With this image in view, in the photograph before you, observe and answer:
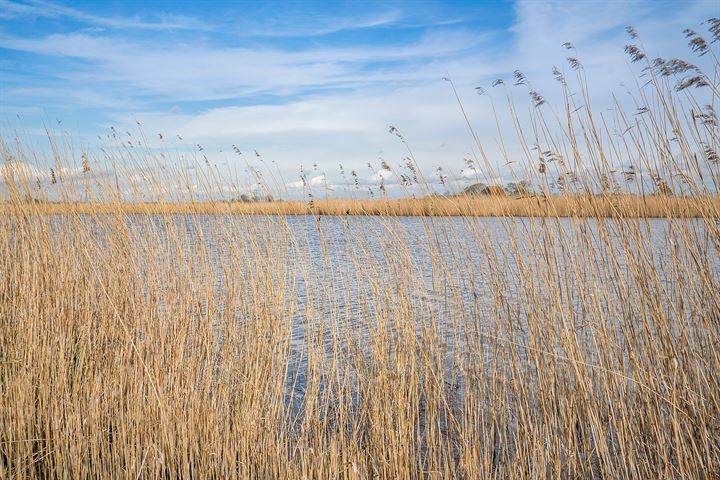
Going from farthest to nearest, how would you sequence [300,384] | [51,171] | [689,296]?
[300,384] < [51,171] < [689,296]

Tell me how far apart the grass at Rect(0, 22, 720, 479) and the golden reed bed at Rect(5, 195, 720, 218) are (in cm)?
1

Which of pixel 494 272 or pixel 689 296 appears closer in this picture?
pixel 689 296

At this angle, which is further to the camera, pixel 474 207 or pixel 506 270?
pixel 506 270

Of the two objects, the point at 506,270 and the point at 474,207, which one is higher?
the point at 474,207

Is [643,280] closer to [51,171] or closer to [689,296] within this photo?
[689,296]

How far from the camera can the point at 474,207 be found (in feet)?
8.83

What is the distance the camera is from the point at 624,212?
231 cm

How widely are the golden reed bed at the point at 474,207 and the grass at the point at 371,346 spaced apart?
14 millimetres

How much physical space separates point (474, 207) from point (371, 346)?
100 centimetres

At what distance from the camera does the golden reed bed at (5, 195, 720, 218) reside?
2.26 meters

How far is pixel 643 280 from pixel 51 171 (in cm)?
402

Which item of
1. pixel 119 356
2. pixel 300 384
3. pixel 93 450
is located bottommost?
pixel 300 384

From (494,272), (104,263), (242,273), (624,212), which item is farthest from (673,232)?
(104,263)

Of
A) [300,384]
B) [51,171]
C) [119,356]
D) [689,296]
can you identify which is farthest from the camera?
[300,384]
